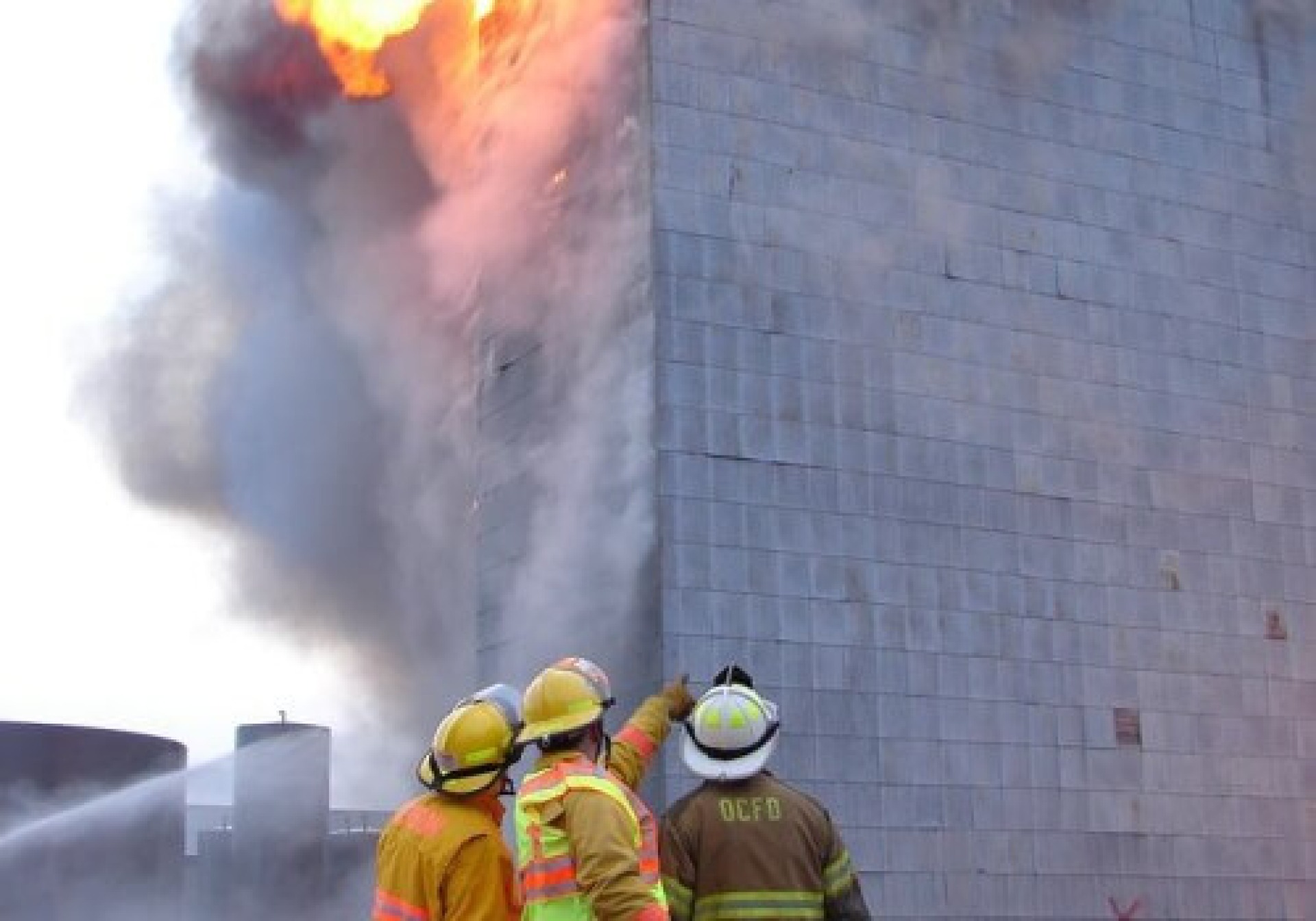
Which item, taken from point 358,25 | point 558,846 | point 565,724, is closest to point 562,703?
point 565,724

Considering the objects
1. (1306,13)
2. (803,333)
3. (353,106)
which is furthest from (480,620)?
(1306,13)

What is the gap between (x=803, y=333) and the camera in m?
8.80

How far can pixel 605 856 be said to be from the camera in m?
3.90

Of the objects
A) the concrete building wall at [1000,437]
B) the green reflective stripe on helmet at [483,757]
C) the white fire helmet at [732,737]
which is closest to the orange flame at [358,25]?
the concrete building wall at [1000,437]

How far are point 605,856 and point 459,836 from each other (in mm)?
725

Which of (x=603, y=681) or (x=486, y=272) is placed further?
(x=486, y=272)

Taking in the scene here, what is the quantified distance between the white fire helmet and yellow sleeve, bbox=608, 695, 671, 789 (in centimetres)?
45

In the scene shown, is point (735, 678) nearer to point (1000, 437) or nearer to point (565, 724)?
point (565, 724)

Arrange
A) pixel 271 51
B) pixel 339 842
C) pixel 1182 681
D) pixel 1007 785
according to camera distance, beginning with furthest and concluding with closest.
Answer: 1. pixel 339 842
2. pixel 271 51
3. pixel 1182 681
4. pixel 1007 785

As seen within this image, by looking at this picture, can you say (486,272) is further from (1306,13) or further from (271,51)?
(1306,13)

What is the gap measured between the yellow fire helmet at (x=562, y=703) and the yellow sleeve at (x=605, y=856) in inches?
13.2

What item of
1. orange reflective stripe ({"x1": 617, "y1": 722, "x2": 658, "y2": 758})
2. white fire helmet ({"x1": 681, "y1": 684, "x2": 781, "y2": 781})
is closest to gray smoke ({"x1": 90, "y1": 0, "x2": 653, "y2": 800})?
orange reflective stripe ({"x1": 617, "y1": 722, "x2": 658, "y2": 758})

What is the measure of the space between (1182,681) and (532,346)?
164 inches

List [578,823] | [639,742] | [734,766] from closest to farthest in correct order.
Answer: [578,823] → [734,766] → [639,742]
